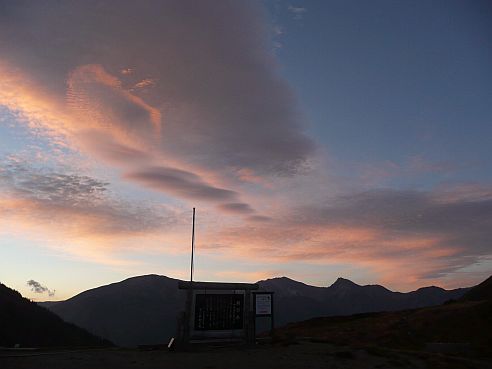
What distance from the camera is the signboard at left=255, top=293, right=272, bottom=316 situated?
26234mm

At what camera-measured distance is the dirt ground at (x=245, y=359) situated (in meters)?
18.1

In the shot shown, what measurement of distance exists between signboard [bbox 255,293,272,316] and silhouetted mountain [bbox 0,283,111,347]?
101 meters

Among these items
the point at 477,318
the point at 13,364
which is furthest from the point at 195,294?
the point at 477,318

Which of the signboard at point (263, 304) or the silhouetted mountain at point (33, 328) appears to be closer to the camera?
the signboard at point (263, 304)

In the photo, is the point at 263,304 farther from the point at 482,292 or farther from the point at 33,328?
the point at 33,328

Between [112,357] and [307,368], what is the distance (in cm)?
900

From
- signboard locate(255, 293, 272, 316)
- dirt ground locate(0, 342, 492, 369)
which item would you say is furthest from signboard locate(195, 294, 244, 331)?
dirt ground locate(0, 342, 492, 369)

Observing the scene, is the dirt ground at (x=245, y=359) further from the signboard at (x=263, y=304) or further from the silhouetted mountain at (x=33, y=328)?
the silhouetted mountain at (x=33, y=328)

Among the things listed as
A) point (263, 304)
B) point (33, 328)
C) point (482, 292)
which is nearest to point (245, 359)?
point (263, 304)

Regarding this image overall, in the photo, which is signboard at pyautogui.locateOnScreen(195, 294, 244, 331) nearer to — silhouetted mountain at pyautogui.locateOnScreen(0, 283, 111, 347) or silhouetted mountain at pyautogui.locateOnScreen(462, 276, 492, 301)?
silhouetted mountain at pyautogui.locateOnScreen(462, 276, 492, 301)

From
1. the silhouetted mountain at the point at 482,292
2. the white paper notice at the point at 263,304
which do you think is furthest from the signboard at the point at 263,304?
the silhouetted mountain at the point at 482,292

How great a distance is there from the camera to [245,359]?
20.0 meters

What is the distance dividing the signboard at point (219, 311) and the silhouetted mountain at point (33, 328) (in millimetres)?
101793

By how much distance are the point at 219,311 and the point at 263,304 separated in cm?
328
